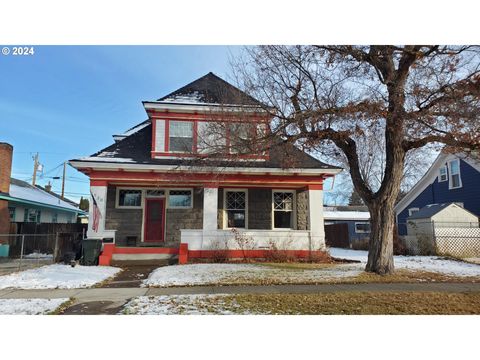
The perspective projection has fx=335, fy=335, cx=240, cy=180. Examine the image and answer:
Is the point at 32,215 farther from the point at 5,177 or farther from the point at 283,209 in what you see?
the point at 283,209

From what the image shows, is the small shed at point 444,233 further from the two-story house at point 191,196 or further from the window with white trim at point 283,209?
the window with white trim at point 283,209

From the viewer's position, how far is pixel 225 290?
305 inches

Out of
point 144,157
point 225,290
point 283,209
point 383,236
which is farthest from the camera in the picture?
point 283,209

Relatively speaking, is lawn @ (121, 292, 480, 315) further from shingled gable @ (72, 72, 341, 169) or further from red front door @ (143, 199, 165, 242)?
red front door @ (143, 199, 165, 242)

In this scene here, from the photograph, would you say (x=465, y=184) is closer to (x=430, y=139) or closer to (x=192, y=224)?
(x=430, y=139)

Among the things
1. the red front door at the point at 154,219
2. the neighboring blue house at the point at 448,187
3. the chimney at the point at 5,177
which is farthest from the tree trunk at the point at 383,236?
the chimney at the point at 5,177

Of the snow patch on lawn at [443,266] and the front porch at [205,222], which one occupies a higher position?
the front porch at [205,222]

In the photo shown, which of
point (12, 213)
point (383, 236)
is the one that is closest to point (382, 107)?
point (383, 236)

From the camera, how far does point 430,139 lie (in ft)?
29.3

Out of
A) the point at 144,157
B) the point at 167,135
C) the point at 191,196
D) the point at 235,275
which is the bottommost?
the point at 235,275

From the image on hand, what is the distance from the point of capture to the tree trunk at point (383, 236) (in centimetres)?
948

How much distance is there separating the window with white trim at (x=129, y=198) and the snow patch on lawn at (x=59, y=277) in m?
3.43

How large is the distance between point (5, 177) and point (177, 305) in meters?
16.4

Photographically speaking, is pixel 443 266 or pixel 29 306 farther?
pixel 443 266
